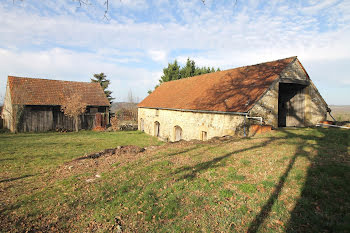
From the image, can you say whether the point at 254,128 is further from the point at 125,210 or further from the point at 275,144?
the point at 125,210

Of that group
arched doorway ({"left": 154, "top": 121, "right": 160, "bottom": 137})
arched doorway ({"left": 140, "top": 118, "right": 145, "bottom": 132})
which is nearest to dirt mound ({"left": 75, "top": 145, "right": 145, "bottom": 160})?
arched doorway ({"left": 154, "top": 121, "right": 160, "bottom": 137})

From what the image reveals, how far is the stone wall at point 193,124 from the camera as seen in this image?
41.0 ft

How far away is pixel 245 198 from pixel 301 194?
1.31 m

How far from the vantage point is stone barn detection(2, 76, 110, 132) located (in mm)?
21234

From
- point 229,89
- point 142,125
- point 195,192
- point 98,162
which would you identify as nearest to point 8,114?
point 142,125

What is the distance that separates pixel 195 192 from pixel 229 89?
35.8ft

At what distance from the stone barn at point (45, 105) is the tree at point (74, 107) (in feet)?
2.32

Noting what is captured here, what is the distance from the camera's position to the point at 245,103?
12.1 m

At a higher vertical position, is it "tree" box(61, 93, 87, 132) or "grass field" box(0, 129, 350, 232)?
"tree" box(61, 93, 87, 132)

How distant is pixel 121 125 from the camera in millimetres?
26938

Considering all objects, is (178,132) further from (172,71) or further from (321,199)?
(172,71)

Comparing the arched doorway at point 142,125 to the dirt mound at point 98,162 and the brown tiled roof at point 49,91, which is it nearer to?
the brown tiled roof at point 49,91

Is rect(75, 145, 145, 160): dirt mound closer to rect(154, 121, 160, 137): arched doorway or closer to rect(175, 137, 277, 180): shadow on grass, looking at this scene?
rect(175, 137, 277, 180): shadow on grass

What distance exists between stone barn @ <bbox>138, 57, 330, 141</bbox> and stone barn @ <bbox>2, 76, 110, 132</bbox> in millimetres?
10797
